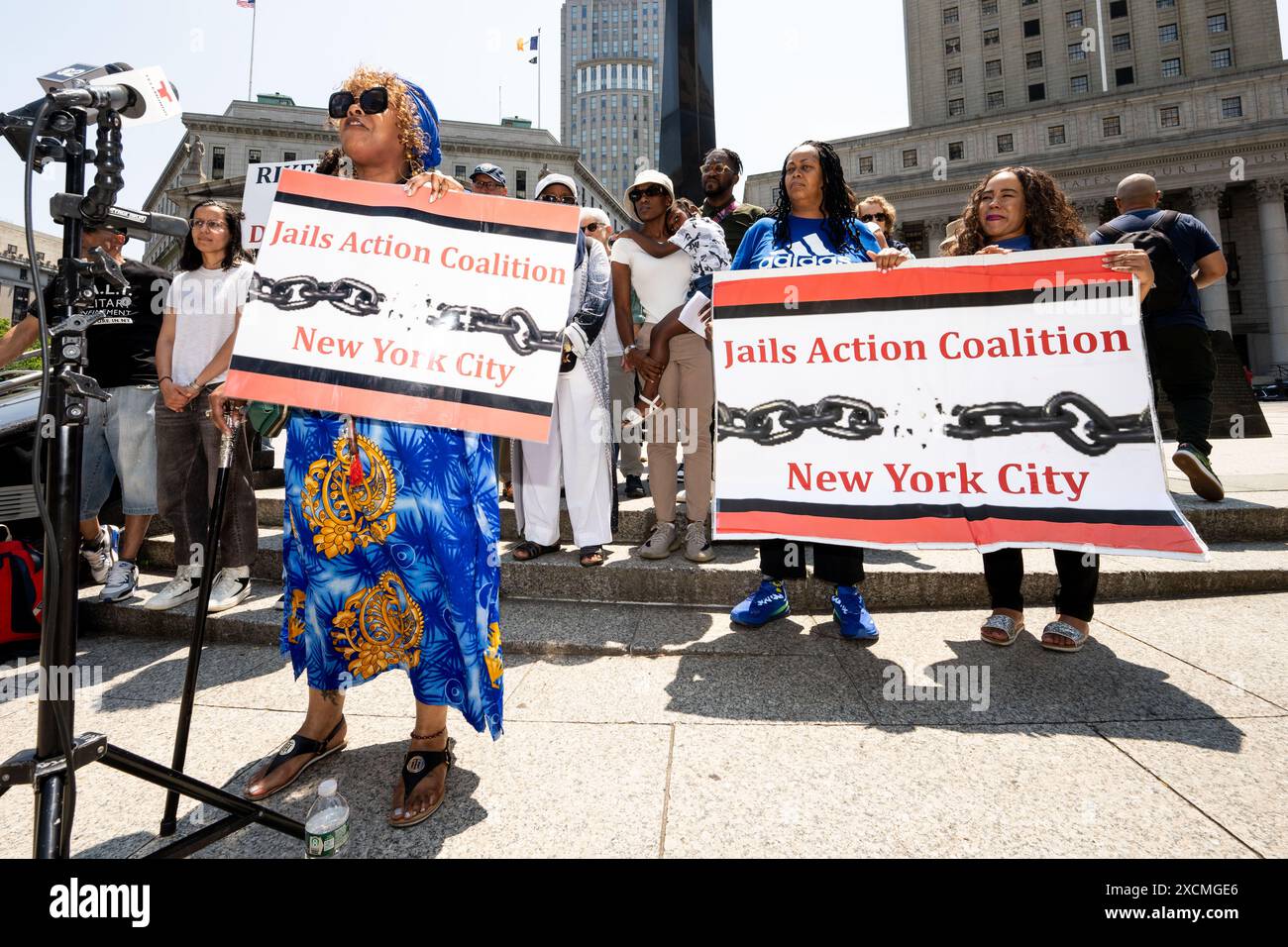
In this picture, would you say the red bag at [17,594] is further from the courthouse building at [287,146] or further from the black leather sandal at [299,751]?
the courthouse building at [287,146]

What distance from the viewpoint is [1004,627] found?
2.86 m

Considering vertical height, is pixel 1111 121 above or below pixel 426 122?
above

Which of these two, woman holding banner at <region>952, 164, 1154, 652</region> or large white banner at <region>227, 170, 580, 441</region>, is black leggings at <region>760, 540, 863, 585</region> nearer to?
woman holding banner at <region>952, 164, 1154, 652</region>

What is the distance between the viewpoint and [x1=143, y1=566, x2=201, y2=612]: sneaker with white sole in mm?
3489

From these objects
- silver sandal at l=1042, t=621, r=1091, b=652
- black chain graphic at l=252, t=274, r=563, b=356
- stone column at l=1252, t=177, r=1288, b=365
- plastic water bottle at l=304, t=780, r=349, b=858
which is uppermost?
stone column at l=1252, t=177, r=1288, b=365

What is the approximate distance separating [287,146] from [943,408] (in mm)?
63548

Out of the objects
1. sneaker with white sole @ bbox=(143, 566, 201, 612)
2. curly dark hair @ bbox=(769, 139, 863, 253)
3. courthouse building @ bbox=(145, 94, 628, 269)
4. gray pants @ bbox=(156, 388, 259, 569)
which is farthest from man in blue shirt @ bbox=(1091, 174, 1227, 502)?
courthouse building @ bbox=(145, 94, 628, 269)

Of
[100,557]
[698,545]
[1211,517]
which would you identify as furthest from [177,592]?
[1211,517]

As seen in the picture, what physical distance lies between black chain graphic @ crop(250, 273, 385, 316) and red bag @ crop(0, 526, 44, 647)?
271cm

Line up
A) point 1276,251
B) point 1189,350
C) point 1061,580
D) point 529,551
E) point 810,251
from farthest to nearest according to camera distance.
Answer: point 1276,251
point 1189,350
point 529,551
point 810,251
point 1061,580

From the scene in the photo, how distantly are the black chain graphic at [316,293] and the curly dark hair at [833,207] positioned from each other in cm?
211

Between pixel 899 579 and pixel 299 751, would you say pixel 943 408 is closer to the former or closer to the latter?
pixel 899 579

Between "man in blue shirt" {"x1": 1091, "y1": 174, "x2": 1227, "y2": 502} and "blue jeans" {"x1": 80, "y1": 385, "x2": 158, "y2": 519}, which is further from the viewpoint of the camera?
"man in blue shirt" {"x1": 1091, "y1": 174, "x2": 1227, "y2": 502}

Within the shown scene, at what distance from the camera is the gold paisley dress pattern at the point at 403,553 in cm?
189
